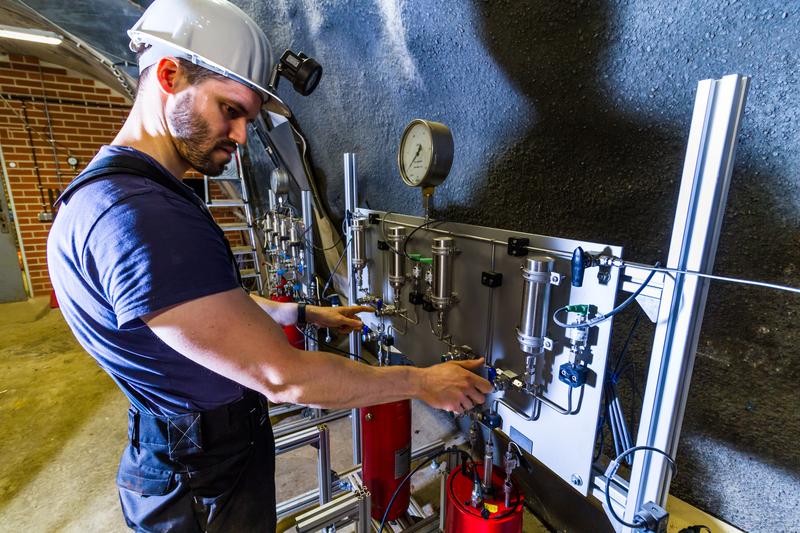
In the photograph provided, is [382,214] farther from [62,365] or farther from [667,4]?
[62,365]

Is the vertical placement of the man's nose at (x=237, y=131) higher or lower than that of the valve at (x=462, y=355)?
higher

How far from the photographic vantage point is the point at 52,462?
1937 millimetres

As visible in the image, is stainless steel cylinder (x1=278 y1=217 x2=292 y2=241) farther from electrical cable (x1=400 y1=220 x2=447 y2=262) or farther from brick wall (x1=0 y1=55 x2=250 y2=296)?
brick wall (x1=0 y1=55 x2=250 y2=296)

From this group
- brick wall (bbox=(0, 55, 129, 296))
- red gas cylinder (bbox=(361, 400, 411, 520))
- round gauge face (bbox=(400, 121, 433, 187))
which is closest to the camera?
round gauge face (bbox=(400, 121, 433, 187))

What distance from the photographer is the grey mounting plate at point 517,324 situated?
75 centimetres

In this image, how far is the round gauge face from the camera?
1.13 metres

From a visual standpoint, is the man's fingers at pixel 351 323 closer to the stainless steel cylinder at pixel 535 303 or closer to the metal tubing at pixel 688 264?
the stainless steel cylinder at pixel 535 303

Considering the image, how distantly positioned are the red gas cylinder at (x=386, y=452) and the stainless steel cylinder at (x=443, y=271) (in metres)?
0.54

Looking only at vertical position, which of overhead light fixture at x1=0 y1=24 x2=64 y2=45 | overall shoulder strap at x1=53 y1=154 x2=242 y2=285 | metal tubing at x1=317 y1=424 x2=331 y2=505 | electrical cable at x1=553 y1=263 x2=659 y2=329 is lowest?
metal tubing at x1=317 y1=424 x2=331 y2=505

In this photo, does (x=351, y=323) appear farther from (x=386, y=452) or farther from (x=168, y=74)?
(x=168, y=74)

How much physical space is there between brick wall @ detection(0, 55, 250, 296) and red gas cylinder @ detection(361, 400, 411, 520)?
4.94 metres

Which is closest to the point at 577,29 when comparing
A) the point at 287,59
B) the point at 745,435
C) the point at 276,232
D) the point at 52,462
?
the point at 287,59

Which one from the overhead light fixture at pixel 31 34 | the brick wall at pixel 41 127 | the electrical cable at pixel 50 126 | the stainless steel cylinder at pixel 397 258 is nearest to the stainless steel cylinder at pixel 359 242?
the stainless steel cylinder at pixel 397 258

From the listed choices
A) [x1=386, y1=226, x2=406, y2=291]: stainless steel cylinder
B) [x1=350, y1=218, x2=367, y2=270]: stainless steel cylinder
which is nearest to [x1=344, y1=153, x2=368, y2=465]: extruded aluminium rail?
[x1=350, y1=218, x2=367, y2=270]: stainless steel cylinder
